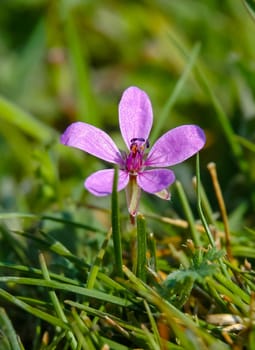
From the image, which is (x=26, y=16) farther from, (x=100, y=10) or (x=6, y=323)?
(x=6, y=323)

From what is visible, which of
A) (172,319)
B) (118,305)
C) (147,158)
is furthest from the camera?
(147,158)

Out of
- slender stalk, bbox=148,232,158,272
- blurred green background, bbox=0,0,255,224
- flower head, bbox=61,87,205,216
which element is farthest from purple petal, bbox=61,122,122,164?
blurred green background, bbox=0,0,255,224

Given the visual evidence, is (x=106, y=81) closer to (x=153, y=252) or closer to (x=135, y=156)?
(x=135, y=156)

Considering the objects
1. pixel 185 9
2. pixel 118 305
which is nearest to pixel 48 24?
pixel 185 9

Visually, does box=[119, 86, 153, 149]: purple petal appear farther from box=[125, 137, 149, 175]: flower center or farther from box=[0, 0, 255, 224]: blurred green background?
box=[0, 0, 255, 224]: blurred green background

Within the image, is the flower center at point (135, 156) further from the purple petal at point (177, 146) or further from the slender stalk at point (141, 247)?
the slender stalk at point (141, 247)
